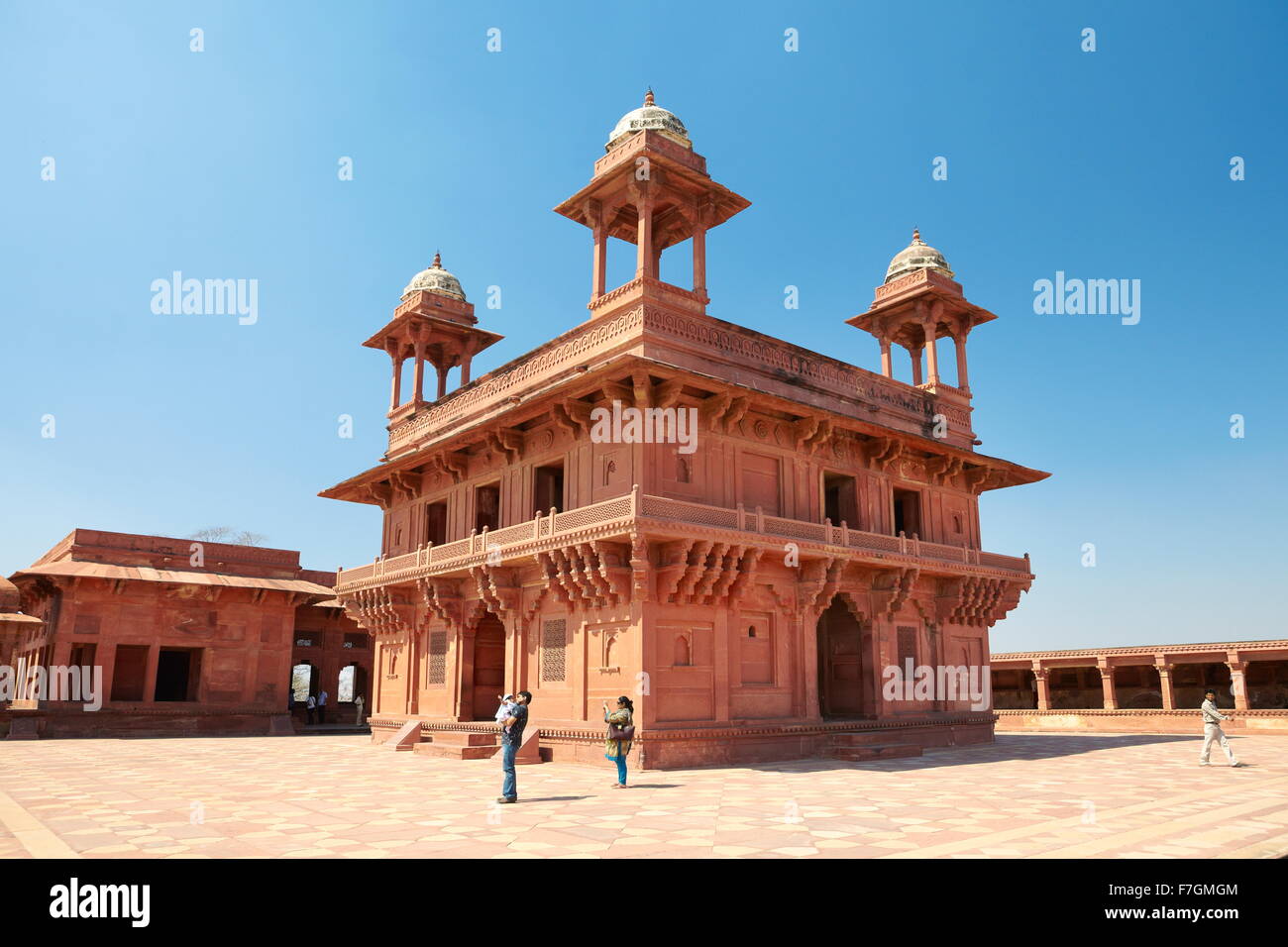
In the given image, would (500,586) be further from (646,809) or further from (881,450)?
(646,809)

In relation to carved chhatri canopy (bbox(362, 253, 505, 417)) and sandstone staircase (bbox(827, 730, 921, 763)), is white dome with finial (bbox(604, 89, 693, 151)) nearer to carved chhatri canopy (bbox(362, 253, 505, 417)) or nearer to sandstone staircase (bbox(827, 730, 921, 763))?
carved chhatri canopy (bbox(362, 253, 505, 417))

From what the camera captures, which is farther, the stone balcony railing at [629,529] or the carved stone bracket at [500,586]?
the carved stone bracket at [500,586]

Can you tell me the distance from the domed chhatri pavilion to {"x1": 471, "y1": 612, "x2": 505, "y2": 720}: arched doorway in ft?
0.21

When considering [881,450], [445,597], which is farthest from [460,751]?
[881,450]

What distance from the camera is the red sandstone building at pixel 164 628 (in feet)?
83.5

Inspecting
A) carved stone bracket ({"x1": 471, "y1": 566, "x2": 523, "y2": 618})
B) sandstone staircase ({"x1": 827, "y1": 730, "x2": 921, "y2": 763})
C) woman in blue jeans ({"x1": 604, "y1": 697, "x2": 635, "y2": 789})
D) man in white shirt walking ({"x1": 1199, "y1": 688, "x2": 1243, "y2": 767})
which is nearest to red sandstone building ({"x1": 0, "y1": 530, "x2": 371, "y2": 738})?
carved stone bracket ({"x1": 471, "y1": 566, "x2": 523, "y2": 618})

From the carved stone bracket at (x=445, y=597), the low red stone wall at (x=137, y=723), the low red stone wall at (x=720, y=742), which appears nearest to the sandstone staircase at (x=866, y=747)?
the low red stone wall at (x=720, y=742)

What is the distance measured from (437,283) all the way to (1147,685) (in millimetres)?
31477

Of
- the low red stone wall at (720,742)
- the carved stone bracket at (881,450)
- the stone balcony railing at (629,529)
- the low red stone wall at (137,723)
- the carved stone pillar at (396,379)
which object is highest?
the carved stone pillar at (396,379)

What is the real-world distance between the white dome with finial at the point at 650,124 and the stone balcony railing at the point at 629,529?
7863 millimetres

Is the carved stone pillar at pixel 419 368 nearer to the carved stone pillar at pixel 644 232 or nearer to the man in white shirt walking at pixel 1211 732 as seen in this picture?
the carved stone pillar at pixel 644 232

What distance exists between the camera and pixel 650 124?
1862 cm
